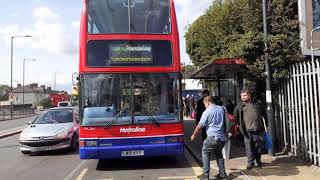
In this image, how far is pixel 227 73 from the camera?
675 inches

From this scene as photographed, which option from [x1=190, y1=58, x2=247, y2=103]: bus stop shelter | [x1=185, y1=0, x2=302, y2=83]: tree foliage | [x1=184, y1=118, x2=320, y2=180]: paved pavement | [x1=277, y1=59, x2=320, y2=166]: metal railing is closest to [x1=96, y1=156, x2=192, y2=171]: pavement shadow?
[x1=184, y1=118, x2=320, y2=180]: paved pavement

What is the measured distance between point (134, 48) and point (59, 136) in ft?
16.6

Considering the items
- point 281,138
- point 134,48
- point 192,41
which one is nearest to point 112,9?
point 134,48

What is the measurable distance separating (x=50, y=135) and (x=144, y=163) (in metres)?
3.80

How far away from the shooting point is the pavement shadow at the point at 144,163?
11691 millimetres

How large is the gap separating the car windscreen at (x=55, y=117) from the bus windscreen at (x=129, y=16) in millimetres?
6066

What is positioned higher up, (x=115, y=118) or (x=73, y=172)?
(x=115, y=118)

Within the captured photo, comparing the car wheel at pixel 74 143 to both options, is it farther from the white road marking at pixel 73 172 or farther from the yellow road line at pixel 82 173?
the yellow road line at pixel 82 173

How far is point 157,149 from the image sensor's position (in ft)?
36.1

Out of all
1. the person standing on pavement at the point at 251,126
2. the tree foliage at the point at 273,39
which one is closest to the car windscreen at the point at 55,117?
the tree foliage at the point at 273,39

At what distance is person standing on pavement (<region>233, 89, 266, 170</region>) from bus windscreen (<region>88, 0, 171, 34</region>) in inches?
99.6

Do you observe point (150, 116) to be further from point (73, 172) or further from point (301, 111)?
point (301, 111)

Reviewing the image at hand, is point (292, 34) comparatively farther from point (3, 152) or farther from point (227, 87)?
point (3, 152)

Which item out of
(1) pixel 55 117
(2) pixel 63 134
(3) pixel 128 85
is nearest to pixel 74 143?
(2) pixel 63 134
